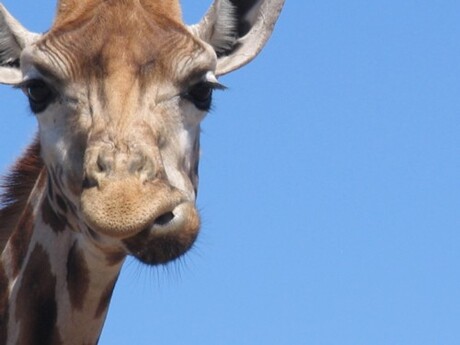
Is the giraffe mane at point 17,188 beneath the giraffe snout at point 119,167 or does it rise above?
beneath

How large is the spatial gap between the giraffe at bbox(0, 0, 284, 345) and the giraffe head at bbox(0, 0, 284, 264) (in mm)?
10

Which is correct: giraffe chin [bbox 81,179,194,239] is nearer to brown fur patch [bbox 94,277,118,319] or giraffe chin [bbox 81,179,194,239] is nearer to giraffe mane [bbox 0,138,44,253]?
brown fur patch [bbox 94,277,118,319]

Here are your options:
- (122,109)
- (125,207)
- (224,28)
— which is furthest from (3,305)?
(224,28)

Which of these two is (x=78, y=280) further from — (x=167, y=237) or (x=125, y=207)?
(x=125, y=207)

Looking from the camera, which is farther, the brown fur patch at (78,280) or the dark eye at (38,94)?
the brown fur patch at (78,280)

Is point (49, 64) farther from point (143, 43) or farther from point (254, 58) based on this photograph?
point (254, 58)

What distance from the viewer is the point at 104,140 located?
9578 mm

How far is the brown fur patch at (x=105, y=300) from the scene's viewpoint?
10.6m

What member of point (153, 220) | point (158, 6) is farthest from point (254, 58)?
point (153, 220)

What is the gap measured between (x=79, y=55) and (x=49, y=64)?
0.24 meters

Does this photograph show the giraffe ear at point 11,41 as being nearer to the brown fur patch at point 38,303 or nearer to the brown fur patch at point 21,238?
the brown fur patch at point 21,238

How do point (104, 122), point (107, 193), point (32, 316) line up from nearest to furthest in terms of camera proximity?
point (107, 193) < point (104, 122) < point (32, 316)

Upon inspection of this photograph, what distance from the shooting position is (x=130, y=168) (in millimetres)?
9297

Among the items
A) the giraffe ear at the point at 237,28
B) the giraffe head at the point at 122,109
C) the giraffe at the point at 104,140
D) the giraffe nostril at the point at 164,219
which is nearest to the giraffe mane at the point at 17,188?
the giraffe at the point at 104,140
